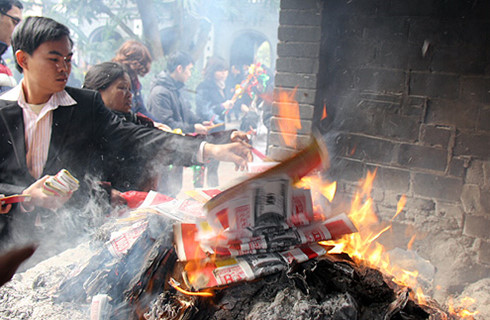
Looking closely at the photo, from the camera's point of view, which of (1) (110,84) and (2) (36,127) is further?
(1) (110,84)

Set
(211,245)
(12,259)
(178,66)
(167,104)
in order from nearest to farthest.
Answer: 1. (211,245)
2. (12,259)
3. (167,104)
4. (178,66)

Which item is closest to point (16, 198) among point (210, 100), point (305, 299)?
point (305, 299)

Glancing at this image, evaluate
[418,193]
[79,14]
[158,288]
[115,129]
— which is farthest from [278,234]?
[79,14]

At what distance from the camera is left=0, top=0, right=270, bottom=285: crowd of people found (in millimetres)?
2051

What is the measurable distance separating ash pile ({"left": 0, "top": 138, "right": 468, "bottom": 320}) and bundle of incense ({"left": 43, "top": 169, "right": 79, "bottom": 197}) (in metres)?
0.36

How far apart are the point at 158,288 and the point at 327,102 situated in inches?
91.0

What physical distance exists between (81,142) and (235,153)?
41.0 inches

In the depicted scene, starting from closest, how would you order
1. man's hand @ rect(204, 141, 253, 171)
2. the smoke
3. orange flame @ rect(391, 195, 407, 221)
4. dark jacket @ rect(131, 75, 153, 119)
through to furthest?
the smoke
man's hand @ rect(204, 141, 253, 171)
orange flame @ rect(391, 195, 407, 221)
dark jacket @ rect(131, 75, 153, 119)

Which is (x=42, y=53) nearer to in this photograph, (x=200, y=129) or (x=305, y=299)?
(x=305, y=299)

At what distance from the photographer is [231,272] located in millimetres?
1587

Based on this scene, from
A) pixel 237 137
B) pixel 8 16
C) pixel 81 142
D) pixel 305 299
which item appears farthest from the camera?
pixel 8 16

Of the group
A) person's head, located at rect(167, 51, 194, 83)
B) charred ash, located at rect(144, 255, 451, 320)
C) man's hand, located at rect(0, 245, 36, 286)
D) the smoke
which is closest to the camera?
charred ash, located at rect(144, 255, 451, 320)

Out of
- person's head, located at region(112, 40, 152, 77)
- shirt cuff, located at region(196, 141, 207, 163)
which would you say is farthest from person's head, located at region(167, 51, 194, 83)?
shirt cuff, located at region(196, 141, 207, 163)

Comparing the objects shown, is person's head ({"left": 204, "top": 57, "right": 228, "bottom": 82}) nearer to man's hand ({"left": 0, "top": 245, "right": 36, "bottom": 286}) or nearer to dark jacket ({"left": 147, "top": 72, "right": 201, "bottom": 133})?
dark jacket ({"left": 147, "top": 72, "right": 201, "bottom": 133})
